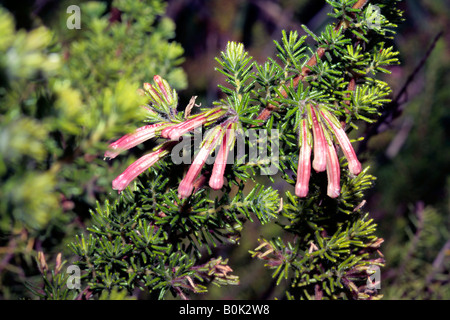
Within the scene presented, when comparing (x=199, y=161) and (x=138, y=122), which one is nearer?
(x=199, y=161)

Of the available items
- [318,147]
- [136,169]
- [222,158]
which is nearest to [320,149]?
[318,147]

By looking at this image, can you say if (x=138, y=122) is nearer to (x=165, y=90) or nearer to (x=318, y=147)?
(x=165, y=90)

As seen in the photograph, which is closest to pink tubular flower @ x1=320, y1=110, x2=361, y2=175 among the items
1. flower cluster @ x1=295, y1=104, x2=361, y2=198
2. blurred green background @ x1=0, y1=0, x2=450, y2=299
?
flower cluster @ x1=295, y1=104, x2=361, y2=198

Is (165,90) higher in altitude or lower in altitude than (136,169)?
higher

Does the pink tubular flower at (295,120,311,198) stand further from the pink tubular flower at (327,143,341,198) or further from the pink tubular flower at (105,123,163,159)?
the pink tubular flower at (105,123,163,159)
